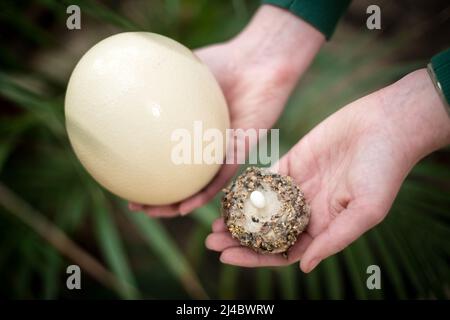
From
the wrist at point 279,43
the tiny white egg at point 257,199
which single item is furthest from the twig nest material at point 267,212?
the wrist at point 279,43

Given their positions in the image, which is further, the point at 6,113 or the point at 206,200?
the point at 6,113

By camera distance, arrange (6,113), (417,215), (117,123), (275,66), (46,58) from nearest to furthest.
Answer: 1. (117,123)
2. (417,215)
3. (275,66)
4. (6,113)
5. (46,58)

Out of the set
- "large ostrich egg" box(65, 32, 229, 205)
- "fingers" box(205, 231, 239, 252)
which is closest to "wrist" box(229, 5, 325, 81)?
"large ostrich egg" box(65, 32, 229, 205)

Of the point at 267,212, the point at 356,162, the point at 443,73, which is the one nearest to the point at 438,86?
the point at 443,73

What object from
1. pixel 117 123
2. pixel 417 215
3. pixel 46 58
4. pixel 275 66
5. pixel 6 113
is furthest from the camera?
pixel 46 58

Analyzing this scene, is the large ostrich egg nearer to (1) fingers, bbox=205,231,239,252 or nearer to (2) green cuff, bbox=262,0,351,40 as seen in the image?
(1) fingers, bbox=205,231,239,252

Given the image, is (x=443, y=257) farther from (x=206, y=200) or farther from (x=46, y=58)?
(x=46, y=58)

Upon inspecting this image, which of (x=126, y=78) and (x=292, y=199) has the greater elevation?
(x=126, y=78)
